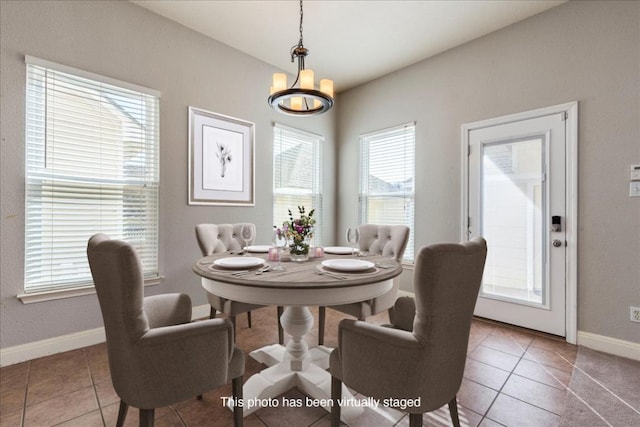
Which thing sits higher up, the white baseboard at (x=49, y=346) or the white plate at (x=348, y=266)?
the white plate at (x=348, y=266)

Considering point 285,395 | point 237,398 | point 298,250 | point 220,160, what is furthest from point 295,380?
point 220,160

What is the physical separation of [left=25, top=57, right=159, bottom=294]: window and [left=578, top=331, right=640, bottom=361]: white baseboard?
3914mm

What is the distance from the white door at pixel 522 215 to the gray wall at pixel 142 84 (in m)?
2.44

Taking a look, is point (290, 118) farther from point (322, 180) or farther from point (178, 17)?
point (178, 17)

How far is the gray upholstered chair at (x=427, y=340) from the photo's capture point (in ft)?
3.25

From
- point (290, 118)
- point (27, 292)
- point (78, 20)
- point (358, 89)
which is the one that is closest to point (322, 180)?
point (290, 118)

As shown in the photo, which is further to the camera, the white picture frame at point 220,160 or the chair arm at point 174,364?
the white picture frame at point 220,160

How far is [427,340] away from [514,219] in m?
2.40

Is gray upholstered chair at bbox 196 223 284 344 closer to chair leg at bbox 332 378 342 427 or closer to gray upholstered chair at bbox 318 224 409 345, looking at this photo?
gray upholstered chair at bbox 318 224 409 345

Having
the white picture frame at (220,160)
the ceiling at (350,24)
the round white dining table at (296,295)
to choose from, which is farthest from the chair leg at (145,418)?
the ceiling at (350,24)

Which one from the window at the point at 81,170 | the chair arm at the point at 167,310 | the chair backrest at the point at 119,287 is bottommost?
the chair arm at the point at 167,310

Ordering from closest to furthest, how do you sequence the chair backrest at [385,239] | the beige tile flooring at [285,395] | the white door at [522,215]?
the beige tile flooring at [285,395]
the chair backrest at [385,239]
the white door at [522,215]

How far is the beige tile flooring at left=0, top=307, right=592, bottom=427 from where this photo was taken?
149cm

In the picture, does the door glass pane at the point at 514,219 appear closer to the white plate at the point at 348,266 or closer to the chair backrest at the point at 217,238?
the white plate at the point at 348,266
